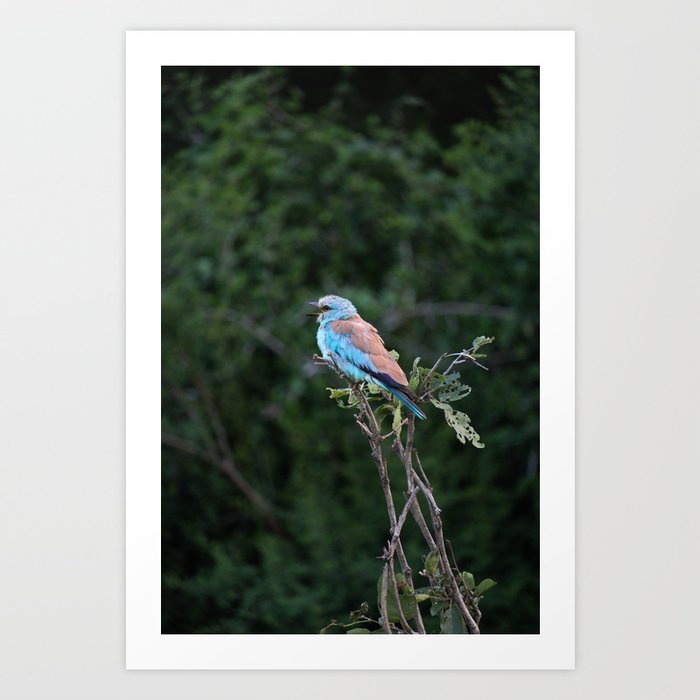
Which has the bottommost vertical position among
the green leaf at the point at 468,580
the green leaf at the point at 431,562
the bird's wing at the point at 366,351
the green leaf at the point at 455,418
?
the green leaf at the point at 468,580

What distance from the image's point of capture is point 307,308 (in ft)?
11.3

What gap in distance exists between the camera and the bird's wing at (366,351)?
2.46 metres

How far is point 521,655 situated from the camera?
8.55ft

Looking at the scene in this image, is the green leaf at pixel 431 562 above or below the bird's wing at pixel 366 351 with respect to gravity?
below

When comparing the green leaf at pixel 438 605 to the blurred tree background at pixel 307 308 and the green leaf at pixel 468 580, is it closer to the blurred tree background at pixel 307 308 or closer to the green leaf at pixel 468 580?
the green leaf at pixel 468 580

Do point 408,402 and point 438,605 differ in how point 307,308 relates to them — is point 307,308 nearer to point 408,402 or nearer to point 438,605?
point 408,402

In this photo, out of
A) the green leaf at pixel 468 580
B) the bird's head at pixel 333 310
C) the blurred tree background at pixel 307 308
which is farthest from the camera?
the blurred tree background at pixel 307 308
